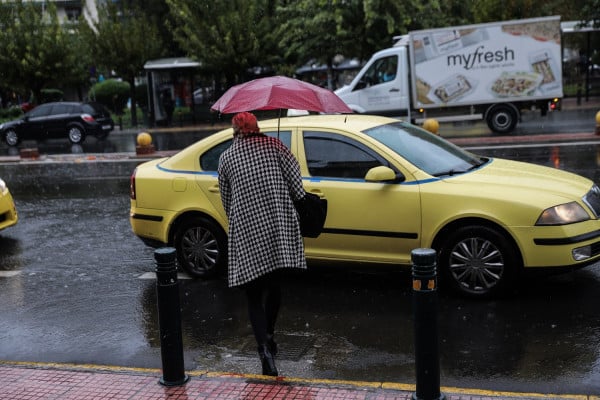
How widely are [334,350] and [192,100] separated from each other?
30357mm

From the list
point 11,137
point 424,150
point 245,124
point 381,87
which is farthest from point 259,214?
point 11,137

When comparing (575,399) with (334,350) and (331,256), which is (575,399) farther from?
(331,256)

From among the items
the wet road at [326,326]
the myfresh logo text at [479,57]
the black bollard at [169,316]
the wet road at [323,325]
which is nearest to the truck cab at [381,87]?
the myfresh logo text at [479,57]

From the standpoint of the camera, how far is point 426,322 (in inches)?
172

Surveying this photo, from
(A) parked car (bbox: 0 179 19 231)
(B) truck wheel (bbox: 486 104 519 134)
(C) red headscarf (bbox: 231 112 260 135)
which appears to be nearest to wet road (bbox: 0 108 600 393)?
(A) parked car (bbox: 0 179 19 231)

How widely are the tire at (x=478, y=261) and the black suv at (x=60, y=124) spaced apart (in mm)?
22574

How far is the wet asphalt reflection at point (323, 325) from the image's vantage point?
5336 mm

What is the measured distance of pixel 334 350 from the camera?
5.75m

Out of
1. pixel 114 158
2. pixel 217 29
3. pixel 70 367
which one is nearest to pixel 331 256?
pixel 70 367

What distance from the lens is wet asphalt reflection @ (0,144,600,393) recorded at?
5.34 metres

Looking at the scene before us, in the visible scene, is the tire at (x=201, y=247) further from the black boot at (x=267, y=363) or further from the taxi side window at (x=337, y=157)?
the black boot at (x=267, y=363)

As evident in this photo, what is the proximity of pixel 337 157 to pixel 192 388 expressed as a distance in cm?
298

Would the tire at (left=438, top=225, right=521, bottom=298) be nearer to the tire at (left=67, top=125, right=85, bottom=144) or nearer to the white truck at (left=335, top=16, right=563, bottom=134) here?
the white truck at (left=335, top=16, right=563, bottom=134)

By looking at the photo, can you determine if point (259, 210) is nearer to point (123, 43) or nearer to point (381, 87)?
point (381, 87)
